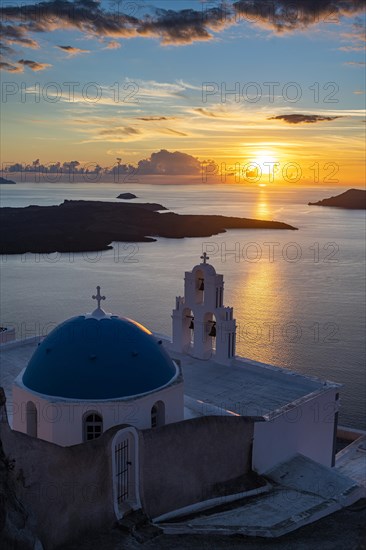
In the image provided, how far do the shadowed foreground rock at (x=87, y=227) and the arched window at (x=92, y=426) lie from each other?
84186 millimetres

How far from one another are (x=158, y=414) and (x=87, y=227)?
354 ft

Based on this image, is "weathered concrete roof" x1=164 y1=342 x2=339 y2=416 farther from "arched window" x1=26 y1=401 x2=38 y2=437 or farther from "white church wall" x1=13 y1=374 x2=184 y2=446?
"arched window" x1=26 y1=401 x2=38 y2=437

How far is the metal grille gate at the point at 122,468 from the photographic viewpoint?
602 inches

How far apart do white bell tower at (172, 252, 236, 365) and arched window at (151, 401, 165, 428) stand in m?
7.23

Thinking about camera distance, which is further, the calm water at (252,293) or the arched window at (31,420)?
the calm water at (252,293)

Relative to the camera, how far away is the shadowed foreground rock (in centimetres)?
10106

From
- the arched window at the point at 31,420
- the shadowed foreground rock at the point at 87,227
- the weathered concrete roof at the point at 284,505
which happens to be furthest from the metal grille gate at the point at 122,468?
the shadowed foreground rock at the point at 87,227

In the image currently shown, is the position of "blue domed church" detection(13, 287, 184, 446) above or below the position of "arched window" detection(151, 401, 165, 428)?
above

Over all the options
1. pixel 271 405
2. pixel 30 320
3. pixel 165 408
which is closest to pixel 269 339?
pixel 30 320

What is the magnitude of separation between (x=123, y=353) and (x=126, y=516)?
14.6ft

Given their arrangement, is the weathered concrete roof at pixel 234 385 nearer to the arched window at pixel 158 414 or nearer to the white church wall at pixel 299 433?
the white church wall at pixel 299 433

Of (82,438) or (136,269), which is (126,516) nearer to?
(82,438)

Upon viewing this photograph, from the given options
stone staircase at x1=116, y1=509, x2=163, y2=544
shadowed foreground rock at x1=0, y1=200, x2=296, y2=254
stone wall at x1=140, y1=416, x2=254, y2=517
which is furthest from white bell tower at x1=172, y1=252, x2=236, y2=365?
shadowed foreground rock at x1=0, y1=200, x2=296, y2=254

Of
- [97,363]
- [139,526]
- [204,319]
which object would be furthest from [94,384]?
[204,319]
